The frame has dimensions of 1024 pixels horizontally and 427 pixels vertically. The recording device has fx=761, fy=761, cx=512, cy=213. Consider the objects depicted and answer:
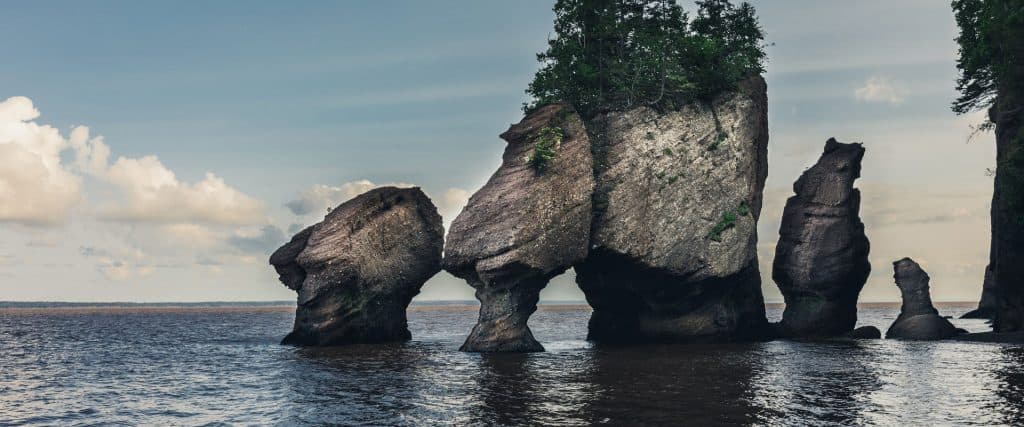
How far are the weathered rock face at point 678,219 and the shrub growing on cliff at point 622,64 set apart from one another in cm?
141

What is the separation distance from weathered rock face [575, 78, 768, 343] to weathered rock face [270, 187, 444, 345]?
12.3m

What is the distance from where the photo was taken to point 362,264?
52781 mm

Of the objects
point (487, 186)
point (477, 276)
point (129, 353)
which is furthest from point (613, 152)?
point (129, 353)

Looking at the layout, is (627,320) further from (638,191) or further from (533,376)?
(533,376)

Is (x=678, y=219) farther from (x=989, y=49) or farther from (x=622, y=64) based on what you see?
(x=989, y=49)


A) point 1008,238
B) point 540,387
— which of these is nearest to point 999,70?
point 1008,238

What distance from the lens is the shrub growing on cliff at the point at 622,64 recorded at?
53.7 m

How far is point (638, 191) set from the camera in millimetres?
50312

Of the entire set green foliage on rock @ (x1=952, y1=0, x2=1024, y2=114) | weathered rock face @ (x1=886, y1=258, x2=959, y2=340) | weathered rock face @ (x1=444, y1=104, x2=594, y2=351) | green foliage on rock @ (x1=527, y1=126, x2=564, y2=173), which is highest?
green foliage on rock @ (x1=952, y1=0, x2=1024, y2=114)

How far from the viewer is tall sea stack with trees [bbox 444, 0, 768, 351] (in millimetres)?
45938

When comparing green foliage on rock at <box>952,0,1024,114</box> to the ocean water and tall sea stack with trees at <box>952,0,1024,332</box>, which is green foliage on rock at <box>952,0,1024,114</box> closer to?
tall sea stack with trees at <box>952,0,1024,332</box>

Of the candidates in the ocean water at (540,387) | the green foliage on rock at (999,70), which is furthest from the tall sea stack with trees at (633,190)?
the green foliage on rock at (999,70)

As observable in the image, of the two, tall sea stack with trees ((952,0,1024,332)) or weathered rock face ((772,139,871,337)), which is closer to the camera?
tall sea stack with trees ((952,0,1024,332))

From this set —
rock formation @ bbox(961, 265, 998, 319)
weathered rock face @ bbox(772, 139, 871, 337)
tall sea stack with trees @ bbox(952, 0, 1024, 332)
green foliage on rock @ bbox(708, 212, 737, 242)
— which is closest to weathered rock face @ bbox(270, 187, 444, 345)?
green foliage on rock @ bbox(708, 212, 737, 242)
